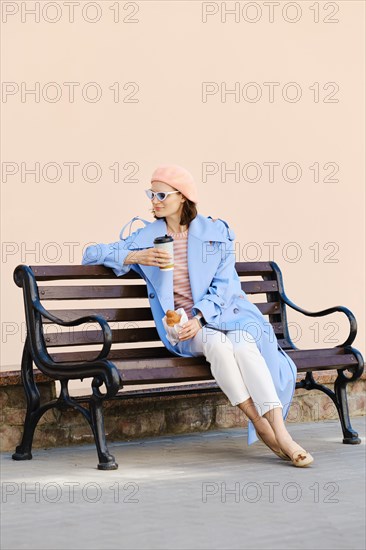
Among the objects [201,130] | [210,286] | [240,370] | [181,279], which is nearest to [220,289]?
[210,286]

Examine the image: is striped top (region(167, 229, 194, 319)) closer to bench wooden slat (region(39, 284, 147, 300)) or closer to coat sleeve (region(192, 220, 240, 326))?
coat sleeve (region(192, 220, 240, 326))

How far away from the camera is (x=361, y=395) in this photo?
23.8ft

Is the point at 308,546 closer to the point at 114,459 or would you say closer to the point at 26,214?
the point at 114,459

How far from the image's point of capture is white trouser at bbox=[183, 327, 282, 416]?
5.39m

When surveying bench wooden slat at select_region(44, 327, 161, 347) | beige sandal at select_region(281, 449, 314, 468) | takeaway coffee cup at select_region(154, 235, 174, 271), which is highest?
takeaway coffee cup at select_region(154, 235, 174, 271)

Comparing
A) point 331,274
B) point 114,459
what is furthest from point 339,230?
point 114,459

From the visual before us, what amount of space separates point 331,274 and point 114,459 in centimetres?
356

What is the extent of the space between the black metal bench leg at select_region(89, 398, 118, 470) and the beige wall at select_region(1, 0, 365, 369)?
6.81 feet

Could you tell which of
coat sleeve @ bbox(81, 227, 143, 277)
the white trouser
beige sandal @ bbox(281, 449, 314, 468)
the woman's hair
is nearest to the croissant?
the white trouser

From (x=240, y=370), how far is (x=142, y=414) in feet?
3.36

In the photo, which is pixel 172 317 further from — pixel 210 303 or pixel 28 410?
pixel 28 410

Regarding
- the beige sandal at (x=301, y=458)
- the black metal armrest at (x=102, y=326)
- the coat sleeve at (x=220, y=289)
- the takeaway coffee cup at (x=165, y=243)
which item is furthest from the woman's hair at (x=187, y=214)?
the beige sandal at (x=301, y=458)

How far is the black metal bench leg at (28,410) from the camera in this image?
18.5 feet

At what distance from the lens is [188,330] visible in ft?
18.4
